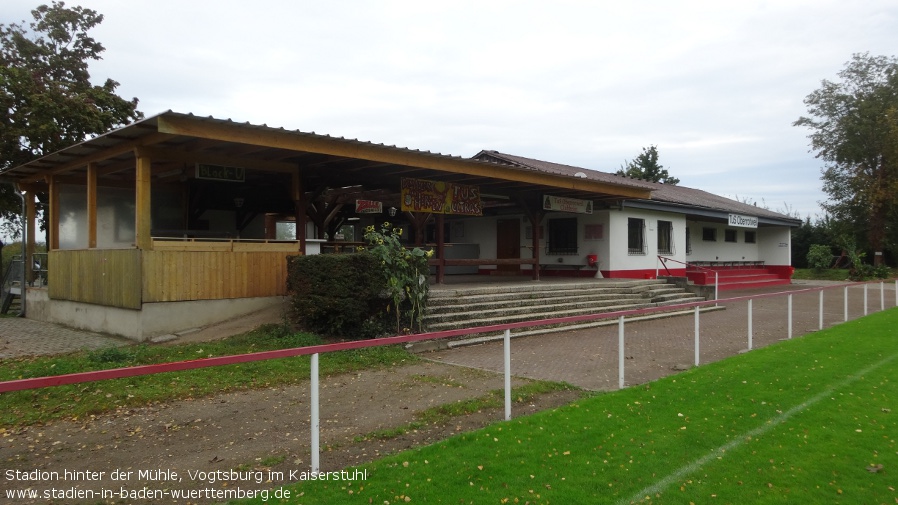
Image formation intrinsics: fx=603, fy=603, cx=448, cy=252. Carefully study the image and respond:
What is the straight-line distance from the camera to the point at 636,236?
21.7m

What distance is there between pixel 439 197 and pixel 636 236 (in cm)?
954

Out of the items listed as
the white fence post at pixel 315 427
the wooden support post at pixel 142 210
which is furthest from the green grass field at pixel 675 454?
the wooden support post at pixel 142 210

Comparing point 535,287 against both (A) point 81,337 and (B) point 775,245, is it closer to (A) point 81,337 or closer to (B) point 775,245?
(A) point 81,337

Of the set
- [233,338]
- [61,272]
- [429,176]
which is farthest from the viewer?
[429,176]

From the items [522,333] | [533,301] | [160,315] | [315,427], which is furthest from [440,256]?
[315,427]

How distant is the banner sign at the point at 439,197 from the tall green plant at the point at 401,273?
3.58 m

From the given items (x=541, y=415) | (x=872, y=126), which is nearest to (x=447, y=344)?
(x=541, y=415)

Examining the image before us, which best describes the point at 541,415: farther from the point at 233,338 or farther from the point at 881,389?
the point at 233,338

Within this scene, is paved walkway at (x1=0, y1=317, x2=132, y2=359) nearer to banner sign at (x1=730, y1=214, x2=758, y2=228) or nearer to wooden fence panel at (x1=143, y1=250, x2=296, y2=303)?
wooden fence panel at (x1=143, y1=250, x2=296, y2=303)

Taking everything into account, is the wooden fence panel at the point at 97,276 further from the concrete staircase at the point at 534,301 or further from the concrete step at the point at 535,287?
the concrete step at the point at 535,287

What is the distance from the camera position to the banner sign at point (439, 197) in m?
14.6

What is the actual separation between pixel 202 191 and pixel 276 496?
1433 centimetres

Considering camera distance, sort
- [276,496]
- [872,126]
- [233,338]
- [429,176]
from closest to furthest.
Answer: [276,496] < [233,338] < [429,176] < [872,126]

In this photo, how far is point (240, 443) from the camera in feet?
17.4
